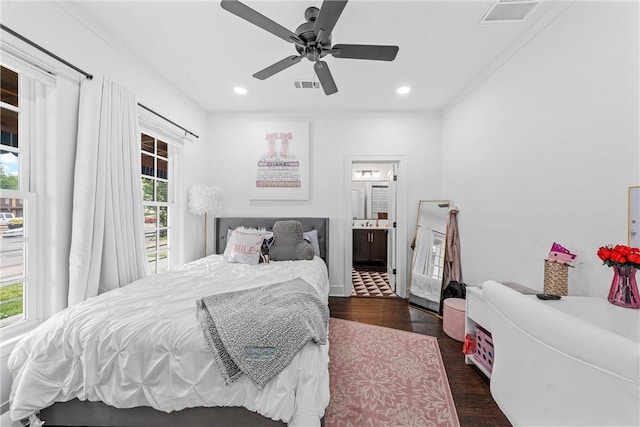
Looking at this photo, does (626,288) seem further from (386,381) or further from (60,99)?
(60,99)

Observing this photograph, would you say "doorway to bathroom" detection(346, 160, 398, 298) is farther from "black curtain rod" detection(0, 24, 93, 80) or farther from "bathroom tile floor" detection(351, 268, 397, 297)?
"black curtain rod" detection(0, 24, 93, 80)

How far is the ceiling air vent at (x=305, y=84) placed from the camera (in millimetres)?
2748

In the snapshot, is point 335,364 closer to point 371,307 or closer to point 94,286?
point 371,307

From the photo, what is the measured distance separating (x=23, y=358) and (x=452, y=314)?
307 centimetres

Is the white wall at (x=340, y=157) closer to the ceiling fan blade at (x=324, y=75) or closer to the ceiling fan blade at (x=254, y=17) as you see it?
the ceiling fan blade at (x=324, y=75)

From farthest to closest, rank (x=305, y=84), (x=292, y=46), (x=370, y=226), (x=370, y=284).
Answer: (x=370, y=226) → (x=370, y=284) → (x=305, y=84) → (x=292, y=46)

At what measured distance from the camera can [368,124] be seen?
3660 millimetres

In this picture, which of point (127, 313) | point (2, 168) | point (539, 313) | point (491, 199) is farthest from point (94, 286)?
point (491, 199)

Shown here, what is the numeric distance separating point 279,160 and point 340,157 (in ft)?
2.81

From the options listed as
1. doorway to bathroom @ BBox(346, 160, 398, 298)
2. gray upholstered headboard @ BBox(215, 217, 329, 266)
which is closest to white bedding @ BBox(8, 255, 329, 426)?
gray upholstered headboard @ BBox(215, 217, 329, 266)

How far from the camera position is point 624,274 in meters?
1.24

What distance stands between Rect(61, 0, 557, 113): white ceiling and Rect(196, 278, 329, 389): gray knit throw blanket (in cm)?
194

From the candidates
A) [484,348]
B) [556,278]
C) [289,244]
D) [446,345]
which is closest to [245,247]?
[289,244]

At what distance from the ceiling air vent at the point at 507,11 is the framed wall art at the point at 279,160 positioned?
2.26 m
